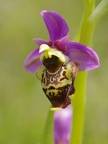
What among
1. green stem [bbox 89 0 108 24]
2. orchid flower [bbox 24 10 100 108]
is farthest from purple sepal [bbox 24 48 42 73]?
green stem [bbox 89 0 108 24]

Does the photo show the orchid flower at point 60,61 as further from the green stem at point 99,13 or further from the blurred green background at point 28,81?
the blurred green background at point 28,81

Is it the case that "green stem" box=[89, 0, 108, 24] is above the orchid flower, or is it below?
above

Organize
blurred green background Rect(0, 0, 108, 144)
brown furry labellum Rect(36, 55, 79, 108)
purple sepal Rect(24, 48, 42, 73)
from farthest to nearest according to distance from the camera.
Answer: blurred green background Rect(0, 0, 108, 144), purple sepal Rect(24, 48, 42, 73), brown furry labellum Rect(36, 55, 79, 108)

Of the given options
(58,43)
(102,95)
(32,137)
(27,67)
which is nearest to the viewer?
(58,43)

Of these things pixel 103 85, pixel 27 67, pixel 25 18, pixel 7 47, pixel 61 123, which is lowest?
pixel 61 123

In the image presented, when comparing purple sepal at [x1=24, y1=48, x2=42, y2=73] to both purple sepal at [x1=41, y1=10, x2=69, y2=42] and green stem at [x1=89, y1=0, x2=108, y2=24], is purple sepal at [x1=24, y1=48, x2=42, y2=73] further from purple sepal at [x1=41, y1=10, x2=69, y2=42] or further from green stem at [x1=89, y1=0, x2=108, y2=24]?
green stem at [x1=89, y1=0, x2=108, y2=24]

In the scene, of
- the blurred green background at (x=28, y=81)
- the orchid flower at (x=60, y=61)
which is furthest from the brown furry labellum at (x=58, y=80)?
the blurred green background at (x=28, y=81)

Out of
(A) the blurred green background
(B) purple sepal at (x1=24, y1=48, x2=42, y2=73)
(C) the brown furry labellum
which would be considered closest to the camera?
(C) the brown furry labellum

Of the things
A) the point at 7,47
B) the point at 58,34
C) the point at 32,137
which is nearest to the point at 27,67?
the point at 58,34

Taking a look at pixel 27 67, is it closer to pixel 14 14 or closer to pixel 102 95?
pixel 102 95
